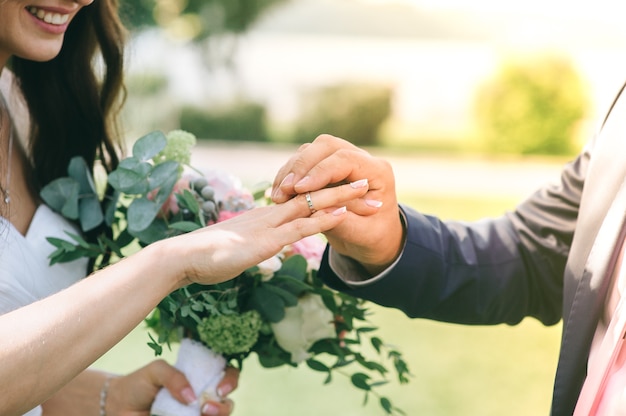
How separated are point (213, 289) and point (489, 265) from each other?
703mm

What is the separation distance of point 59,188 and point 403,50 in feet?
58.6

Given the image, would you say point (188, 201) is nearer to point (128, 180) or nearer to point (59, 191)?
point (128, 180)

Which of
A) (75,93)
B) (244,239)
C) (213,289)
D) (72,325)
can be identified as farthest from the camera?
(75,93)

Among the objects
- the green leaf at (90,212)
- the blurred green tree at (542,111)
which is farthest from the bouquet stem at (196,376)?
the blurred green tree at (542,111)

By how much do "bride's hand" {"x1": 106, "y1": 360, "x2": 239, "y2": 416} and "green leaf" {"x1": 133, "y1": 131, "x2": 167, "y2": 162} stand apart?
49 centimetres

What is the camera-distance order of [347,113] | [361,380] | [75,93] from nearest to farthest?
[361,380] < [75,93] < [347,113]

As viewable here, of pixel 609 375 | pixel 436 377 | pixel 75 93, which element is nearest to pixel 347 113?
pixel 436 377

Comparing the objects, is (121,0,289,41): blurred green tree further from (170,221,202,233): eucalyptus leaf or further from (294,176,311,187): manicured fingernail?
(294,176,311,187): manicured fingernail

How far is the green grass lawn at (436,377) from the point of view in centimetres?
565

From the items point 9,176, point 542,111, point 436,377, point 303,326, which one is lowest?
point 542,111

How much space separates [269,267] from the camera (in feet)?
6.56

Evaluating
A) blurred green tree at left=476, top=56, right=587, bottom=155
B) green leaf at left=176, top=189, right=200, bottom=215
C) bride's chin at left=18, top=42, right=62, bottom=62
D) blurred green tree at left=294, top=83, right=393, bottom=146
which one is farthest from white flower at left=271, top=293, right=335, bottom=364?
blurred green tree at left=294, top=83, right=393, bottom=146

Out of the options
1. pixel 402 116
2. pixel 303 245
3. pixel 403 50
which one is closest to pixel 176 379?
pixel 303 245

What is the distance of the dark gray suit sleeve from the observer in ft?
7.03
